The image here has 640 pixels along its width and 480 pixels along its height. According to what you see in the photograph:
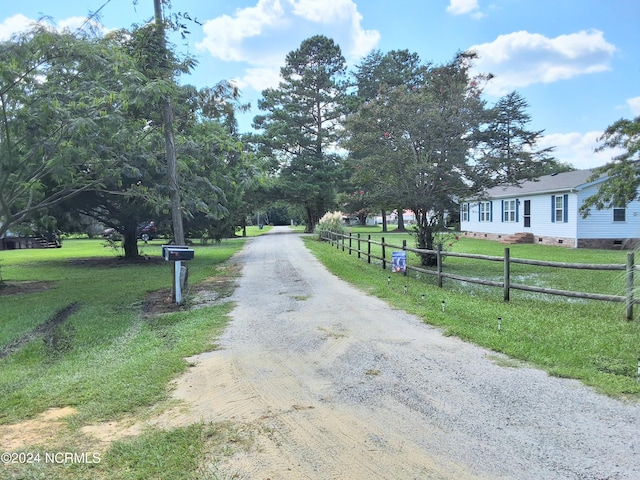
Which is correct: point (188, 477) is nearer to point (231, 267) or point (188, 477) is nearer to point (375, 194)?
point (375, 194)

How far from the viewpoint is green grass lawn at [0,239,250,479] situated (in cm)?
310

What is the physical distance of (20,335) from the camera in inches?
274

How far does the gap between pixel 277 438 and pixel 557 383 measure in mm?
2746

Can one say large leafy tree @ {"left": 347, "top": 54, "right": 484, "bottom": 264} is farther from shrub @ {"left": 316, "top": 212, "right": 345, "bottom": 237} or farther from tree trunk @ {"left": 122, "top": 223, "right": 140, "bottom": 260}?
shrub @ {"left": 316, "top": 212, "right": 345, "bottom": 237}

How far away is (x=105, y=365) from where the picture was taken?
5.29m

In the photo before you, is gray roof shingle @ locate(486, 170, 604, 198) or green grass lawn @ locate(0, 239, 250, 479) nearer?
green grass lawn @ locate(0, 239, 250, 479)

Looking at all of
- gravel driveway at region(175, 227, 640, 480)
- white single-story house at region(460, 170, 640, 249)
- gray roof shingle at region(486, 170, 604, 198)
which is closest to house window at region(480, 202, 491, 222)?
white single-story house at region(460, 170, 640, 249)

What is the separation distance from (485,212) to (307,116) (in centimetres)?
1854

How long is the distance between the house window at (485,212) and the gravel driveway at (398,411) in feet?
89.6

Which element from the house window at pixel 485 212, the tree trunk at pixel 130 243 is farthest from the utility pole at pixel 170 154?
the house window at pixel 485 212

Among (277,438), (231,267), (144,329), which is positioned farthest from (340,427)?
(231,267)

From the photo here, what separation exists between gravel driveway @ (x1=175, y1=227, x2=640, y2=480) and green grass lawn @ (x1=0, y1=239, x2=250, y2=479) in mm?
375

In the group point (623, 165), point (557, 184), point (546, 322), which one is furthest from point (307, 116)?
point (546, 322)

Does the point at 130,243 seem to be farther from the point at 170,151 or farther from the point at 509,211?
the point at 509,211
